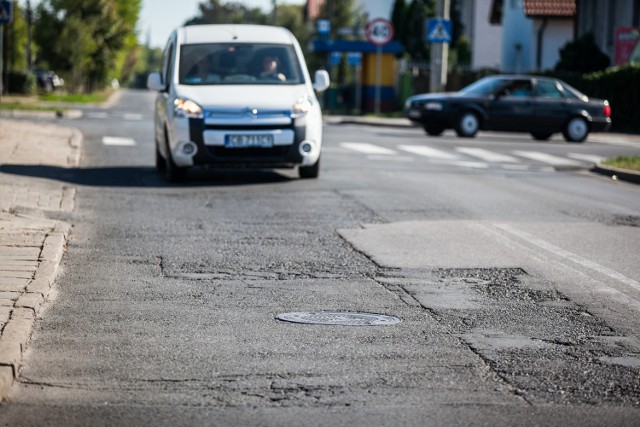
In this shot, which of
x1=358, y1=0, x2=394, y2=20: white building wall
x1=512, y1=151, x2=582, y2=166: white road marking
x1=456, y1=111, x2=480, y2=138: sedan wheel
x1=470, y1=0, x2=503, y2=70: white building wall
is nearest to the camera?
x1=512, y1=151, x2=582, y2=166: white road marking

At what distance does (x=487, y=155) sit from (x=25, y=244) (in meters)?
15.1

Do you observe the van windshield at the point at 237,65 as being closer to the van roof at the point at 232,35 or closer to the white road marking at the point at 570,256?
the van roof at the point at 232,35

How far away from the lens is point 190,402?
5.38 meters

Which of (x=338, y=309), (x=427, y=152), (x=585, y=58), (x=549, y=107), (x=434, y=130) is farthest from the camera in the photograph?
(x=585, y=58)

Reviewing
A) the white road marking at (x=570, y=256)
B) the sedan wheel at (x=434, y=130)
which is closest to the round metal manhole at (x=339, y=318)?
the white road marking at (x=570, y=256)

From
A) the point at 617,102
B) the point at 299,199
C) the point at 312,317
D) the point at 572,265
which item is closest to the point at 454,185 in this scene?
the point at 299,199

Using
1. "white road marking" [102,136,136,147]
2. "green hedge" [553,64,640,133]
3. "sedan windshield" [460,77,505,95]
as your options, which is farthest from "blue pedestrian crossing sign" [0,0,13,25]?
"green hedge" [553,64,640,133]

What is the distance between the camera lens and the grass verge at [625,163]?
65.9 feet

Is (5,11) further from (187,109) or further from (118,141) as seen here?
(187,109)

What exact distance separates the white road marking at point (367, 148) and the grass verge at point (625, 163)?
376 centimetres

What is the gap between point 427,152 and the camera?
78.4ft

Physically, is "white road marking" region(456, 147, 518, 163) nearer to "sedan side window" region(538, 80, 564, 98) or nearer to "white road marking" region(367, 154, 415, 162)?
"white road marking" region(367, 154, 415, 162)

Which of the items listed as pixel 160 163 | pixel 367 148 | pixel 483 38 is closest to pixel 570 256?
pixel 160 163

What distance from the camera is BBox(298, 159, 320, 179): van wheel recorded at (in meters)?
16.4
